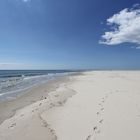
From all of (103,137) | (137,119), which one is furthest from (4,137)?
(137,119)

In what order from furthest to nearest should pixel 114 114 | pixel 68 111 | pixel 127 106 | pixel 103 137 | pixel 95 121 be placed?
1. pixel 127 106
2. pixel 68 111
3. pixel 114 114
4. pixel 95 121
5. pixel 103 137

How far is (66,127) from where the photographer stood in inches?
209

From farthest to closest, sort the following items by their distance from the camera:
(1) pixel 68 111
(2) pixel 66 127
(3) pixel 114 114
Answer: (1) pixel 68 111 < (3) pixel 114 114 < (2) pixel 66 127

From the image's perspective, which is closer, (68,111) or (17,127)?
A: (17,127)

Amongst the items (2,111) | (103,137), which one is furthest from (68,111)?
(2,111)

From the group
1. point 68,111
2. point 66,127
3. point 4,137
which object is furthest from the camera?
point 68,111

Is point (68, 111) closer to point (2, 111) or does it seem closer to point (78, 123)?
point (78, 123)

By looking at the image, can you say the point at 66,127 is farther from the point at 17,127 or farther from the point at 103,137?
the point at 17,127

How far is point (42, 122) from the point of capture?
19.2 feet

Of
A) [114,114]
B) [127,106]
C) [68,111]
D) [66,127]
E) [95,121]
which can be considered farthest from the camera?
[127,106]

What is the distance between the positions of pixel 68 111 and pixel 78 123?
156 centimetres

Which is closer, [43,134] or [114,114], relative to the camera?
[43,134]

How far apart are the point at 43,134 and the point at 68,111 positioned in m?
2.38

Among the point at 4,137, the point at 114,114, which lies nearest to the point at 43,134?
the point at 4,137
